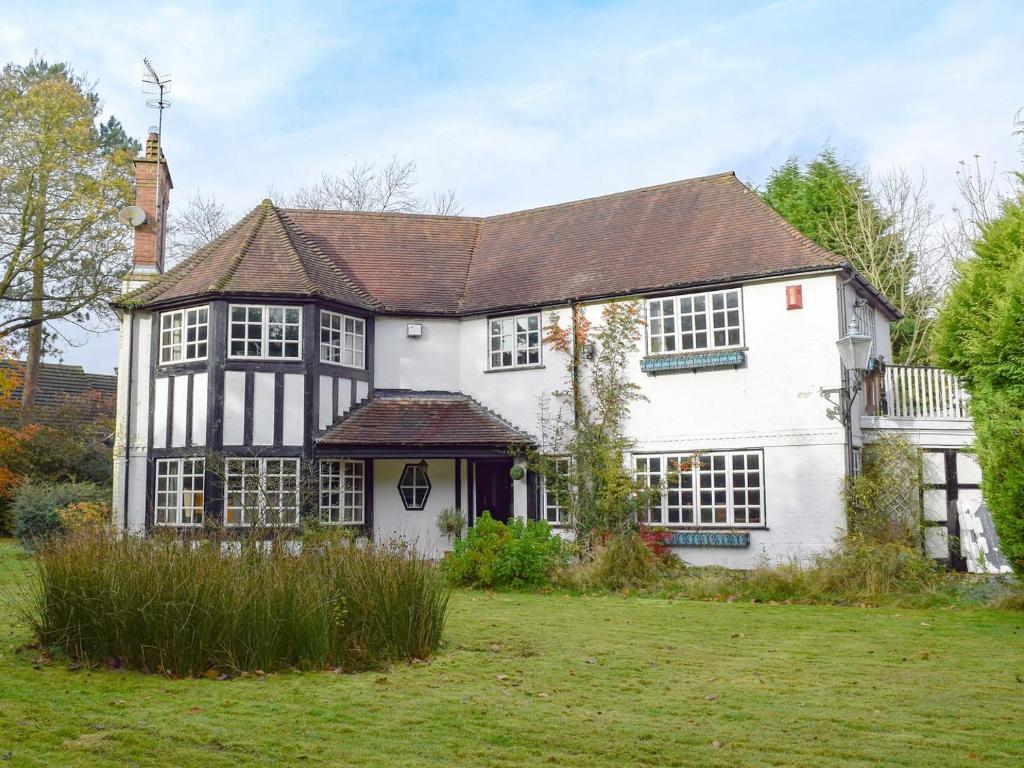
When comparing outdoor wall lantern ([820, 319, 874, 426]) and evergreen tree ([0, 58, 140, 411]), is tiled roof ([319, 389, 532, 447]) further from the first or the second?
evergreen tree ([0, 58, 140, 411])

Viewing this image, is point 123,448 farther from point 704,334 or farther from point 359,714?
point 359,714

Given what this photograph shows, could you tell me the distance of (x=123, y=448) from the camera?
1928cm

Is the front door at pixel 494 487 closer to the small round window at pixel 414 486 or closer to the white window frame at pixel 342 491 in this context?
the small round window at pixel 414 486

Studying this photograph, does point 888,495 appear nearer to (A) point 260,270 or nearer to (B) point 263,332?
(B) point 263,332

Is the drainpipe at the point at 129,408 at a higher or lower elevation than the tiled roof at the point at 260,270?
lower

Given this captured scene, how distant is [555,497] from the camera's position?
60.8 ft

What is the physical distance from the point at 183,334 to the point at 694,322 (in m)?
9.63

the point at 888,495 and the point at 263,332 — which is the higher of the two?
the point at 263,332

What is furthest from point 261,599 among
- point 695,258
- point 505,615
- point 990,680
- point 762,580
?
point 695,258

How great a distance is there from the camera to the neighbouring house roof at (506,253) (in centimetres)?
1812

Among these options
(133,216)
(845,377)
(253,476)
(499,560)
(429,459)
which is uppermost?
(133,216)

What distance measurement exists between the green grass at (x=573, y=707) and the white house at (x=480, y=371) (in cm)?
699

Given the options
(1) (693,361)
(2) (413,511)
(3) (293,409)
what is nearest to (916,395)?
(1) (693,361)

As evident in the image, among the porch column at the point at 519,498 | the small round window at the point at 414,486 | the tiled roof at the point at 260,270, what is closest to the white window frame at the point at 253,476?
the small round window at the point at 414,486
